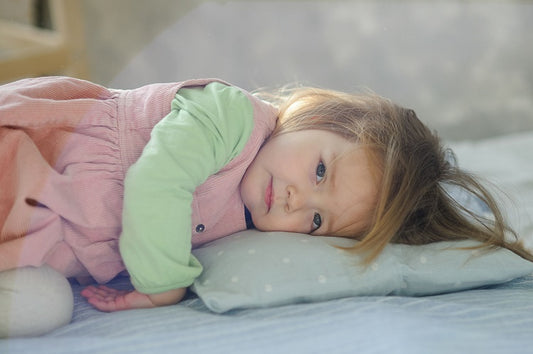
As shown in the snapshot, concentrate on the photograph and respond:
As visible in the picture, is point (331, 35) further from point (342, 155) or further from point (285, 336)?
point (285, 336)

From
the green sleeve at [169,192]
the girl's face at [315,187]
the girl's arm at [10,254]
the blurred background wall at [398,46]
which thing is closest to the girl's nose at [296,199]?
the girl's face at [315,187]

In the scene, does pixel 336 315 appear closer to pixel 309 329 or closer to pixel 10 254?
pixel 309 329

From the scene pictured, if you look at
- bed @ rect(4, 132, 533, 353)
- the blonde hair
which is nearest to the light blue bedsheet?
bed @ rect(4, 132, 533, 353)

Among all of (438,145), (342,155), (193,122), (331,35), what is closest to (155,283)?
(193,122)

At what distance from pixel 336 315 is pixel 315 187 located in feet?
0.72

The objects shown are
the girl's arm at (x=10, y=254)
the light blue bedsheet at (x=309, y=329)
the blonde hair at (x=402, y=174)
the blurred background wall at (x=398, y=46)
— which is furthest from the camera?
the blurred background wall at (x=398, y=46)

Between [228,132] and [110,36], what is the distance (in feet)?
4.43

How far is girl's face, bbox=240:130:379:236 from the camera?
96cm

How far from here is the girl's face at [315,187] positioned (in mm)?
962

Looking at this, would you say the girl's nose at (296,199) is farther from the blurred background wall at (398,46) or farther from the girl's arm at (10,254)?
the blurred background wall at (398,46)

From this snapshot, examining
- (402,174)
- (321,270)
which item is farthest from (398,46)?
(321,270)

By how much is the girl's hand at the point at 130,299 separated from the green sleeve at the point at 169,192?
0.07 ft

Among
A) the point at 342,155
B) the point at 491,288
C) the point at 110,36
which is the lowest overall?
the point at 491,288

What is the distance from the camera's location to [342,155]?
0.96 m
